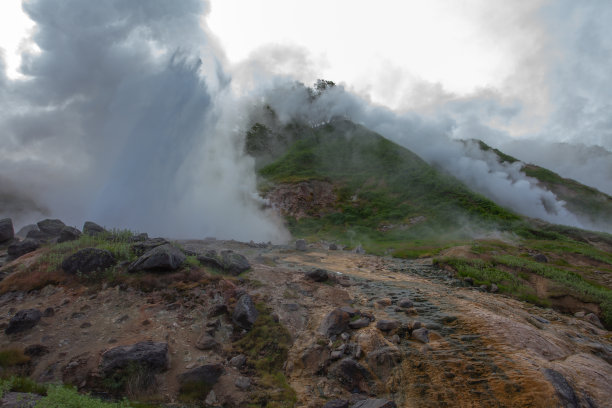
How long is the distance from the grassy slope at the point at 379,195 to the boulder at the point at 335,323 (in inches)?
956

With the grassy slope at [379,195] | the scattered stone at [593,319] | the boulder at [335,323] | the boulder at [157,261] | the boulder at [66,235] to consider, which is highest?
the grassy slope at [379,195]

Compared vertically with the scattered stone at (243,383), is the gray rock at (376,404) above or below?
above

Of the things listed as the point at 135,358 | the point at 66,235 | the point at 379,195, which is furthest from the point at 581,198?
the point at 66,235

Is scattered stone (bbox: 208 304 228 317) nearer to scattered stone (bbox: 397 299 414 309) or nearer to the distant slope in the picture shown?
scattered stone (bbox: 397 299 414 309)

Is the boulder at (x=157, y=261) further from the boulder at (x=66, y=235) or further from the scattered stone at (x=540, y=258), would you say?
the scattered stone at (x=540, y=258)

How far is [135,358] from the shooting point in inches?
257

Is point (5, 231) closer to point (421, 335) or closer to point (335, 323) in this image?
point (335, 323)

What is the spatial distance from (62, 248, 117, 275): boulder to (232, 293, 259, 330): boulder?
6.34 metres

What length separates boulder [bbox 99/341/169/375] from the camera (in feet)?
21.1

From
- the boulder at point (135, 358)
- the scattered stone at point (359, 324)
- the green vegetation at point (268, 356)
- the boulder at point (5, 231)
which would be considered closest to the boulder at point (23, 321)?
the boulder at point (135, 358)

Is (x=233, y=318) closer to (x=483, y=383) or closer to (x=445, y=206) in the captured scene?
(x=483, y=383)

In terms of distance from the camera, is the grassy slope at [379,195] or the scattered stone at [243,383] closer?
the scattered stone at [243,383]

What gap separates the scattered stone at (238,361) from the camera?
23.6 ft

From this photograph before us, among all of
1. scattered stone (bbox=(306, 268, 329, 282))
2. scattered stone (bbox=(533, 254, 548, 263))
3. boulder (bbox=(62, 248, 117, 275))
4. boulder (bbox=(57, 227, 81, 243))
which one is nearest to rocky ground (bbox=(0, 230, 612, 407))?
boulder (bbox=(62, 248, 117, 275))
